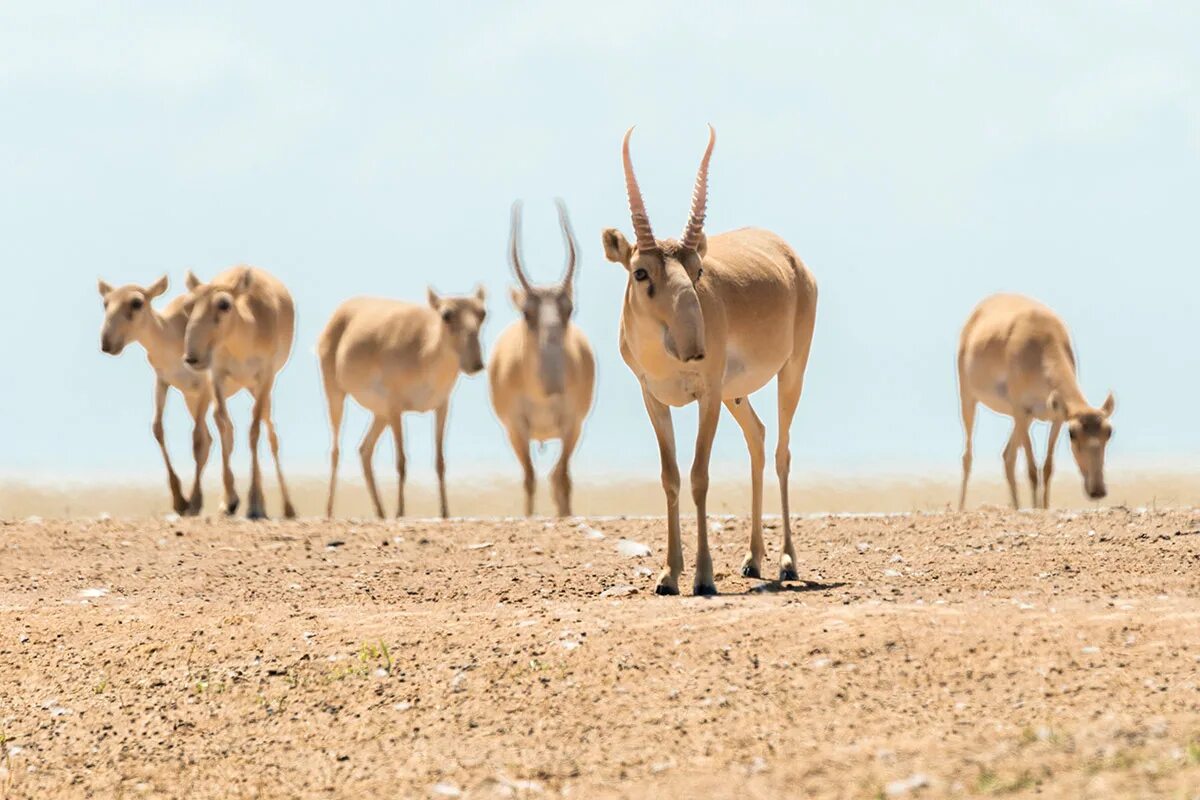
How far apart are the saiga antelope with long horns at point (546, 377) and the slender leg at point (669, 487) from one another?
8062 millimetres

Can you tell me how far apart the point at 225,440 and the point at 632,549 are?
7.30 m

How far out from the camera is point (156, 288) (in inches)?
802

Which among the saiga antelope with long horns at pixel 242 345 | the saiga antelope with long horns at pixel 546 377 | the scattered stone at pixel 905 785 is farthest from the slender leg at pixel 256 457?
the scattered stone at pixel 905 785

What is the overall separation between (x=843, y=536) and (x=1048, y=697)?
20.8 feet

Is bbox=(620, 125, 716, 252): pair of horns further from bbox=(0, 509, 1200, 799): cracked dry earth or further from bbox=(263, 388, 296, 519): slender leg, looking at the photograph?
bbox=(263, 388, 296, 519): slender leg

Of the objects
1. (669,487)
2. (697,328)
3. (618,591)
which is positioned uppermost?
(697,328)

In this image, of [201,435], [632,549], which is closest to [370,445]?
[201,435]

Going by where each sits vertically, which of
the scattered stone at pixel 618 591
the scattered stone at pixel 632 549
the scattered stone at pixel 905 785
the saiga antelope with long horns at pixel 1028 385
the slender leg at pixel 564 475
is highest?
the saiga antelope with long horns at pixel 1028 385

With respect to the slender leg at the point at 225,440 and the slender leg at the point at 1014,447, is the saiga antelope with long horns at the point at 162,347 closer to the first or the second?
A: the slender leg at the point at 225,440

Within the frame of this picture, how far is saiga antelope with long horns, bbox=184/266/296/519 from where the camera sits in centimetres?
1917

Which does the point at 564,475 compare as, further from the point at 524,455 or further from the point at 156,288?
the point at 156,288

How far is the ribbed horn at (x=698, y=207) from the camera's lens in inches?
406

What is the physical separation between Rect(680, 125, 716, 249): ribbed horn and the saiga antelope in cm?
1059

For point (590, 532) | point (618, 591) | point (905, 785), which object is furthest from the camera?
point (590, 532)
